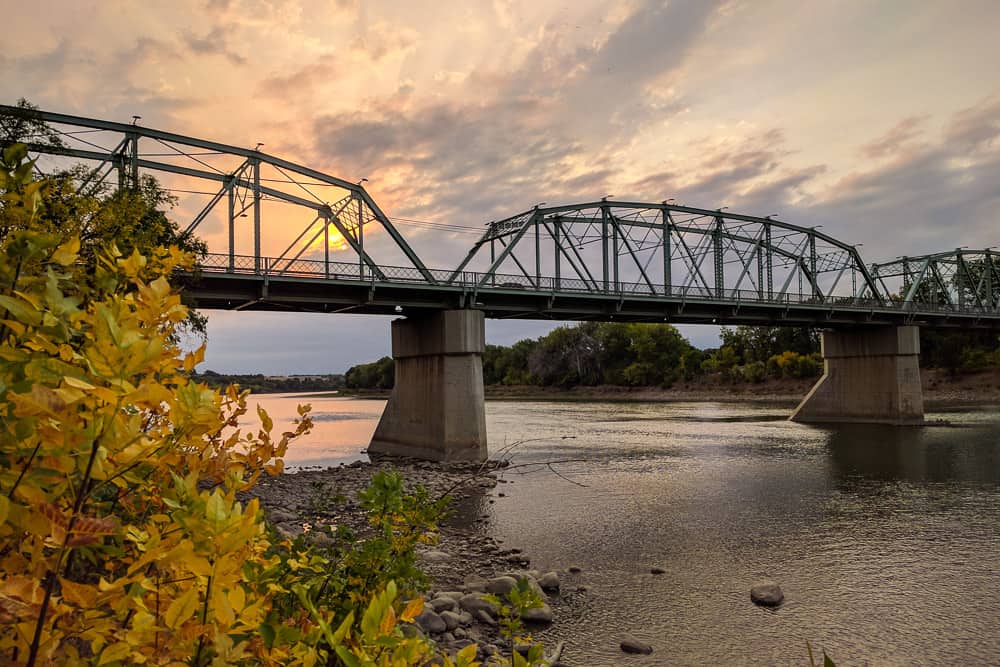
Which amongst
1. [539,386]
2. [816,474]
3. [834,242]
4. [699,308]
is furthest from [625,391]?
[816,474]

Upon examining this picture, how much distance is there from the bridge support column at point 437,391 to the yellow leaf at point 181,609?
29.9 meters

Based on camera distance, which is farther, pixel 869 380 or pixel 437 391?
pixel 869 380

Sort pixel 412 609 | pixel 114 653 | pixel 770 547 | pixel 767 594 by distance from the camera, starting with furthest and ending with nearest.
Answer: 1. pixel 770 547
2. pixel 767 594
3. pixel 412 609
4. pixel 114 653

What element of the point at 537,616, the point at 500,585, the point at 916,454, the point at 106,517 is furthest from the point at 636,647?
the point at 916,454

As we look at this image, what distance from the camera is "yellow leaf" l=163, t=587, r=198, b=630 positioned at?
1.35 meters

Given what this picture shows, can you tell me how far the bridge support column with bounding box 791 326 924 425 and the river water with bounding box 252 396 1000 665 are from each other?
48.6 feet

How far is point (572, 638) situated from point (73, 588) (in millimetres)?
9993

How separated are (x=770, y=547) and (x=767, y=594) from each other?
4155 mm

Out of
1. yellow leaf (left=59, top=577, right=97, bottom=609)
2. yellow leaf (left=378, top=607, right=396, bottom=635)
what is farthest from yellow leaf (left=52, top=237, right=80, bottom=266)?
yellow leaf (left=378, top=607, right=396, bottom=635)

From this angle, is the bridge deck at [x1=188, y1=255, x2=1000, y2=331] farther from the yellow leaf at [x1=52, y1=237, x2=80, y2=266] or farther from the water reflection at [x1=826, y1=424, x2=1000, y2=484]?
the yellow leaf at [x1=52, y1=237, x2=80, y2=266]

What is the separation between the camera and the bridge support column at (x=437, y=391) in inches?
1236

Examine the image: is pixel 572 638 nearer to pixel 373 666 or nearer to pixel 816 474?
pixel 373 666

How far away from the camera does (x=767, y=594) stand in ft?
39.1

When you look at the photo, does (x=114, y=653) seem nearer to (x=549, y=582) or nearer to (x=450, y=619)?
(x=450, y=619)
